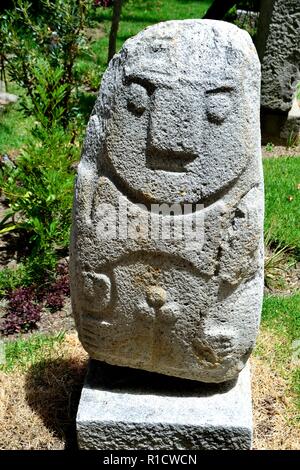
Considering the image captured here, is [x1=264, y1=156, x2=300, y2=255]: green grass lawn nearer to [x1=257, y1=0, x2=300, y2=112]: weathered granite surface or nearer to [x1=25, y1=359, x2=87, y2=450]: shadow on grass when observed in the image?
[x1=257, y1=0, x2=300, y2=112]: weathered granite surface

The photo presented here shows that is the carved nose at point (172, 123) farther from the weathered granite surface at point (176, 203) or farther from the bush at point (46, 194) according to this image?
the bush at point (46, 194)

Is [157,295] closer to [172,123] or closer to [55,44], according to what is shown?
[172,123]

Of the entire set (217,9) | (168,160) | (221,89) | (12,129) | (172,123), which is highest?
(221,89)

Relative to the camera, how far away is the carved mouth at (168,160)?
2172mm

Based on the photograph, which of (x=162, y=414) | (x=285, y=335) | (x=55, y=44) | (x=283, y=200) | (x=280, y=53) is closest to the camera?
(x=162, y=414)

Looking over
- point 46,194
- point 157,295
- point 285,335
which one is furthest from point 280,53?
point 157,295

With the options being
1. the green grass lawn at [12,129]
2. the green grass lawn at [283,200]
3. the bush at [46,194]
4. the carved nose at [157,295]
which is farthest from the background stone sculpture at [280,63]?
the carved nose at [157,295]

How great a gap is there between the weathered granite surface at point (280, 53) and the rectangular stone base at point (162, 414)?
3897 millimetres

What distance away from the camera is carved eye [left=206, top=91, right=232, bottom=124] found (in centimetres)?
212

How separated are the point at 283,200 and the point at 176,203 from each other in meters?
2.91

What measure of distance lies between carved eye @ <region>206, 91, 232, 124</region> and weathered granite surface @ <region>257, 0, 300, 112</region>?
12.7ft

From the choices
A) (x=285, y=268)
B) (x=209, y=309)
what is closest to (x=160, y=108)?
(x=209, y=309)

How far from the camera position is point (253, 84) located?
7.14ft

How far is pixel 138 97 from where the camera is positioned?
2172mm
